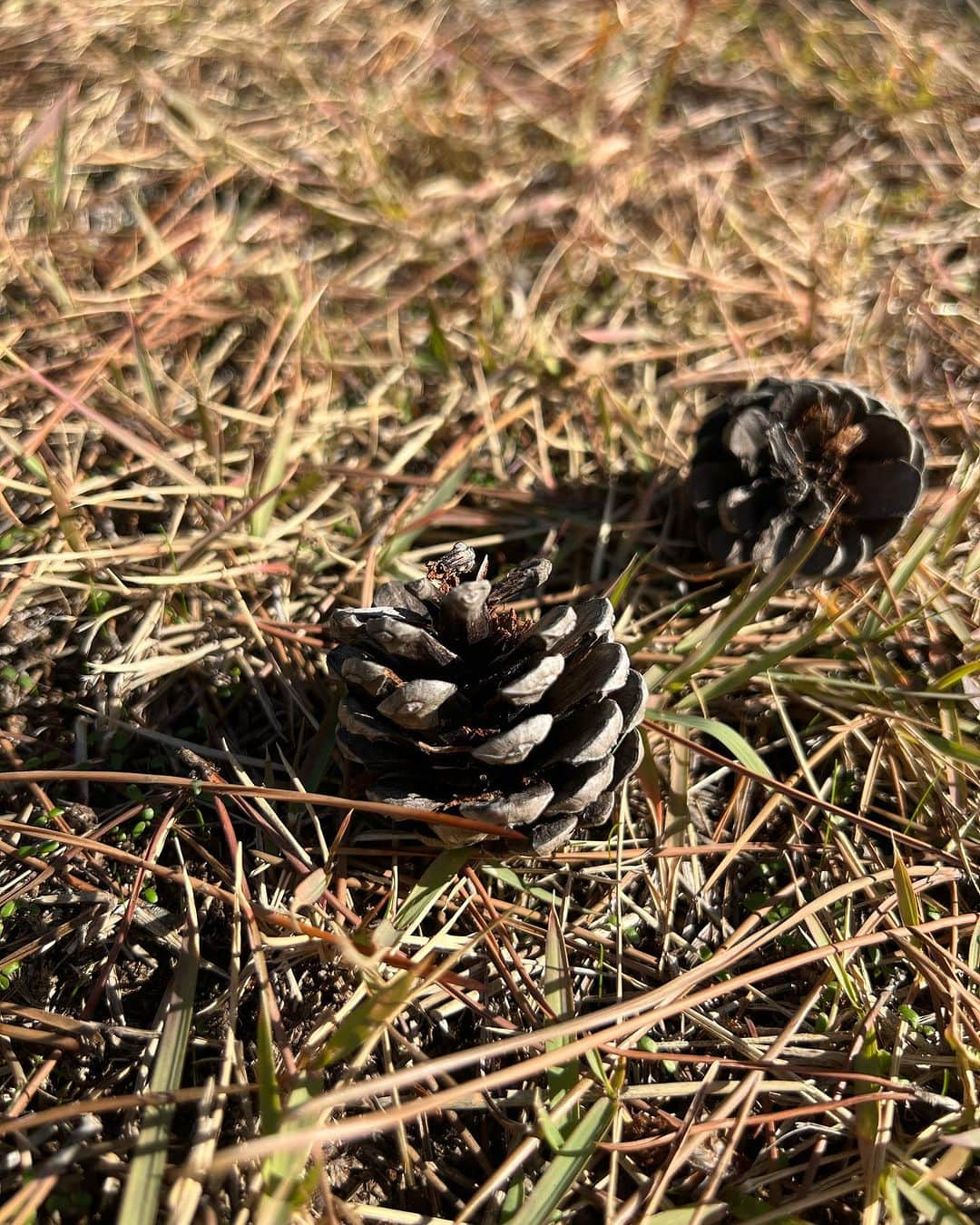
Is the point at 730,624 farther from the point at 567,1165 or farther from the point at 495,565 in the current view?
the point at 567,1165

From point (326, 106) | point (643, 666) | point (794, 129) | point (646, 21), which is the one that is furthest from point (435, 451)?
point (646, 21)

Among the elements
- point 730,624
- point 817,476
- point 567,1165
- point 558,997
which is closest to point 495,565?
point 730,624

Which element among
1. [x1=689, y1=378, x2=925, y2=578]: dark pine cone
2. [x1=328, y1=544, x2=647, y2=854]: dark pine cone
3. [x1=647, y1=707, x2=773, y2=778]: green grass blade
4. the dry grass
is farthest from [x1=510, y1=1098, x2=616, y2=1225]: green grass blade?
[x1=689, y1=378, x2=925, y2=578]: dark pine cone

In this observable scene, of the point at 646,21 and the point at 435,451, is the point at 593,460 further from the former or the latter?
the point at 646,21

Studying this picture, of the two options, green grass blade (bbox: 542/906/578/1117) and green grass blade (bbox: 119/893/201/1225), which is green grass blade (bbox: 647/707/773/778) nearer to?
green grass blade (bbox: 542/906/578/1117)

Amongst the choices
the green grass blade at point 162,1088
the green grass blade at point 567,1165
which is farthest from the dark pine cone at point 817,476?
the green grass blade at point 162,1088

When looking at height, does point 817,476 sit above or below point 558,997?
above
